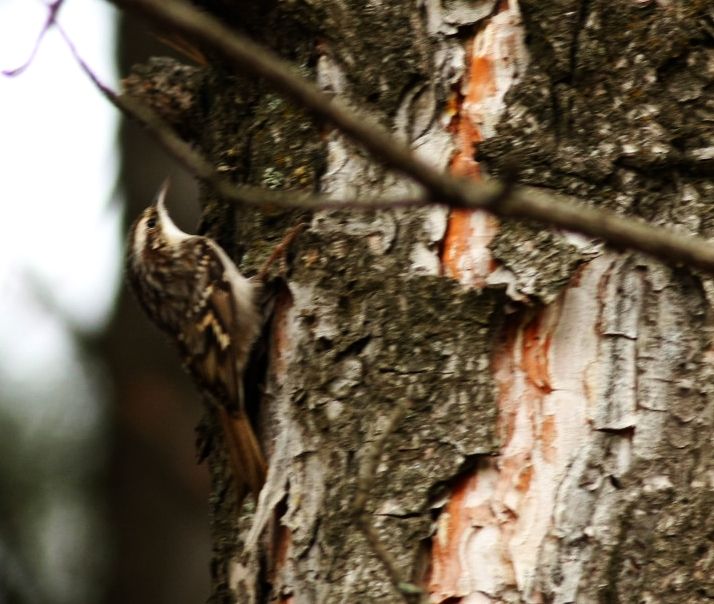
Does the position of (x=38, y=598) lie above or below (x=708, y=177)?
below

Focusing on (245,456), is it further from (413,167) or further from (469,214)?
(413,167)

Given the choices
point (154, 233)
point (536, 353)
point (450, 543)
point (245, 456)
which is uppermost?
point (154, 233)

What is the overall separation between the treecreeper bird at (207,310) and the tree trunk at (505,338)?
16 cm

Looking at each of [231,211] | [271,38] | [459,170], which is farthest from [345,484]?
[271,38]

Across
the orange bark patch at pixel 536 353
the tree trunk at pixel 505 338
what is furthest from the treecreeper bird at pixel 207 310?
the orange bark patch at pixel 536 353

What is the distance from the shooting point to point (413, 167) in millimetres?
905

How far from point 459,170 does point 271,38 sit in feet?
1.76

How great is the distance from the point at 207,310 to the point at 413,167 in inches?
86.9

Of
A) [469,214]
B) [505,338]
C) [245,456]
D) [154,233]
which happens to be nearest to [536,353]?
[505,338]

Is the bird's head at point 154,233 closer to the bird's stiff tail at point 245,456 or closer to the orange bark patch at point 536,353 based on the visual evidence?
the bird's stiff tail at point 245,456

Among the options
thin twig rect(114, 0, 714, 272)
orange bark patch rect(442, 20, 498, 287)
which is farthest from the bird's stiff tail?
thin twig rect(114, 0, 714, 272)

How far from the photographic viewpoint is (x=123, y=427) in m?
3.90

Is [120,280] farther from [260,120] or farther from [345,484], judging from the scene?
[345,484]

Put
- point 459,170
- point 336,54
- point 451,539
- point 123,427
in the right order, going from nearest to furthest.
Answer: point 451,539 → point 459,170 → point 336,54 → point 123,427
